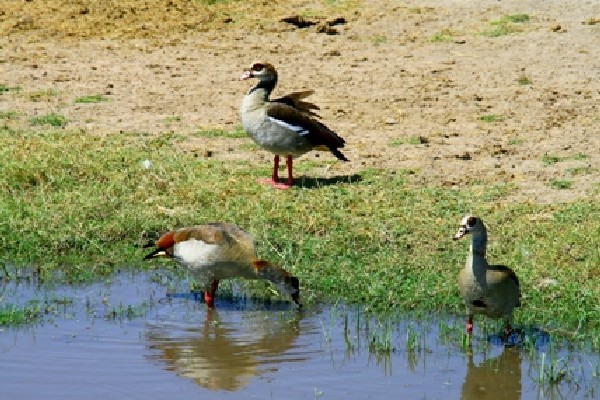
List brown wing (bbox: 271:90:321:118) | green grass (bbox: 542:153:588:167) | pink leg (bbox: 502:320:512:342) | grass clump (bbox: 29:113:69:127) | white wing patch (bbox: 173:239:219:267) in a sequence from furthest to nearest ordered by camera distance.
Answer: grass clump (bbox: 29:113:69:127), green grass (bbox: 542:153:588:167), brown wing (bbox: 271:90:321:118), white wing patch (bbox: 173:239:219:267), pink leg (bbox: 502:320:512:342)

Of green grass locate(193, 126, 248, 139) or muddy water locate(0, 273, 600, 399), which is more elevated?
green grass locate(193, 126, 248, 139)

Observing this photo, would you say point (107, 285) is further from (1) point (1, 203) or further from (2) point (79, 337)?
(1) point (1, 203)

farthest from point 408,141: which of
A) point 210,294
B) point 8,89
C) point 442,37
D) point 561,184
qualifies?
point 8,89

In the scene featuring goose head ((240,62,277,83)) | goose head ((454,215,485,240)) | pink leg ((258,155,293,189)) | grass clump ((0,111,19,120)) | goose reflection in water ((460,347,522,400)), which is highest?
goose head ((240,62,277,83))

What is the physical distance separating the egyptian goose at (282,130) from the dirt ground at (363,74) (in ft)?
1.67

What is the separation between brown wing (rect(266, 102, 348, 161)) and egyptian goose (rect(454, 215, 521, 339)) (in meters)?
3.73

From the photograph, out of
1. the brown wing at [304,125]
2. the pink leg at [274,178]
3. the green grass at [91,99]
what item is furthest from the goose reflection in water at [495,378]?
the green grass at [91,99]

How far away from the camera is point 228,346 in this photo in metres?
8.75

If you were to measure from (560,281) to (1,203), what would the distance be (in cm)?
448

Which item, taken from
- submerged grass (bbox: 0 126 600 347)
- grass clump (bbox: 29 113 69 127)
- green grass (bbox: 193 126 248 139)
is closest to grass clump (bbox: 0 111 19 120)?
grass clump (bbox: 29 113 69 127)

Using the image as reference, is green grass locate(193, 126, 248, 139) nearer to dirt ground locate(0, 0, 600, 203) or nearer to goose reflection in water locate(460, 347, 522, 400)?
dirt ground locate(0, 0, 600, 203)

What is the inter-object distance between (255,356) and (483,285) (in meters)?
1.48

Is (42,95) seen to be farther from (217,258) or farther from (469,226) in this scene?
→ (469,226)

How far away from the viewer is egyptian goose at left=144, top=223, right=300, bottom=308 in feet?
30.1
